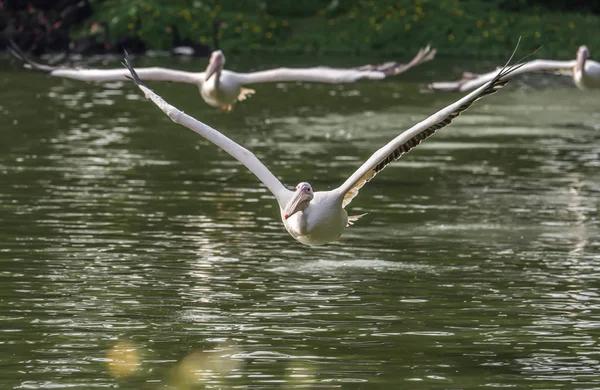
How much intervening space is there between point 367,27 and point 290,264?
38.6m

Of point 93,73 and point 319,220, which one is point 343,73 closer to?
point 93,73

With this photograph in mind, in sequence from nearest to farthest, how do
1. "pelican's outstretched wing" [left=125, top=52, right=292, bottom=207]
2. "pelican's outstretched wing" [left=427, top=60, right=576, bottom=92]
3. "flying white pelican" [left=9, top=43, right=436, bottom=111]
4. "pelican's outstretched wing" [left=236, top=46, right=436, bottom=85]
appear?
"pelican's outstretched wing" [left=125, top=52, right=292, bottom=207] < "flying white pelican" [left=9, top=43, right=436, bottom=111] < "pelican's outstretched wing" [left=236, top=46, right=436, bottom=85] < "pelican's outstretched wing" [left=427, top=60, right=576, bottom=92]

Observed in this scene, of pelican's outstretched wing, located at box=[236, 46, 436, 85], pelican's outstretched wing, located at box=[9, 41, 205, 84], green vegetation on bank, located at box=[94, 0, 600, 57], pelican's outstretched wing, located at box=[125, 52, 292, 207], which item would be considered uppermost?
green vegetation on bank, located at box=[94, 0, 600, 57]

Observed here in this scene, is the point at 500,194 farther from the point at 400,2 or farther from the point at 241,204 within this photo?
the point at 400,2

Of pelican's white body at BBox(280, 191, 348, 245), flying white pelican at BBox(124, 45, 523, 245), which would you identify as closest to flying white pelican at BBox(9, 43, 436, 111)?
flying white pelican at BBox(124, 45, 523, 245)

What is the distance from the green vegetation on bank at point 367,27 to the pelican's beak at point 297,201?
127 feet

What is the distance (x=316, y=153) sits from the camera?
28891 millimetres

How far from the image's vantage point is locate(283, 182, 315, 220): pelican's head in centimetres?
1514

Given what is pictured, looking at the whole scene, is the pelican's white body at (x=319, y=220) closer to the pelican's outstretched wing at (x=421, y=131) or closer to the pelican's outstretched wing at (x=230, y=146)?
the pelican's outstretched wing at (x=421, y=131)

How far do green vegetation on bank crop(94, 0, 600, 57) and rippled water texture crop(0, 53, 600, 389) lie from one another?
2157cm

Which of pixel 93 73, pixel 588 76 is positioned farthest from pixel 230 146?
pixel 588 76

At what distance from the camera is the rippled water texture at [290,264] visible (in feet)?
44.0

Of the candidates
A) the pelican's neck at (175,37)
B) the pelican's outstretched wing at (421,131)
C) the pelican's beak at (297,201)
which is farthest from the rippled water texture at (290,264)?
the pelican's neck at (175,37)

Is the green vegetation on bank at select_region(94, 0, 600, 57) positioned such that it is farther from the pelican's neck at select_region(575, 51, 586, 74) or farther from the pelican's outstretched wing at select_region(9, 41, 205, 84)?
the pelican's outstretched wing at select_region(9, 41, 205, 84)
